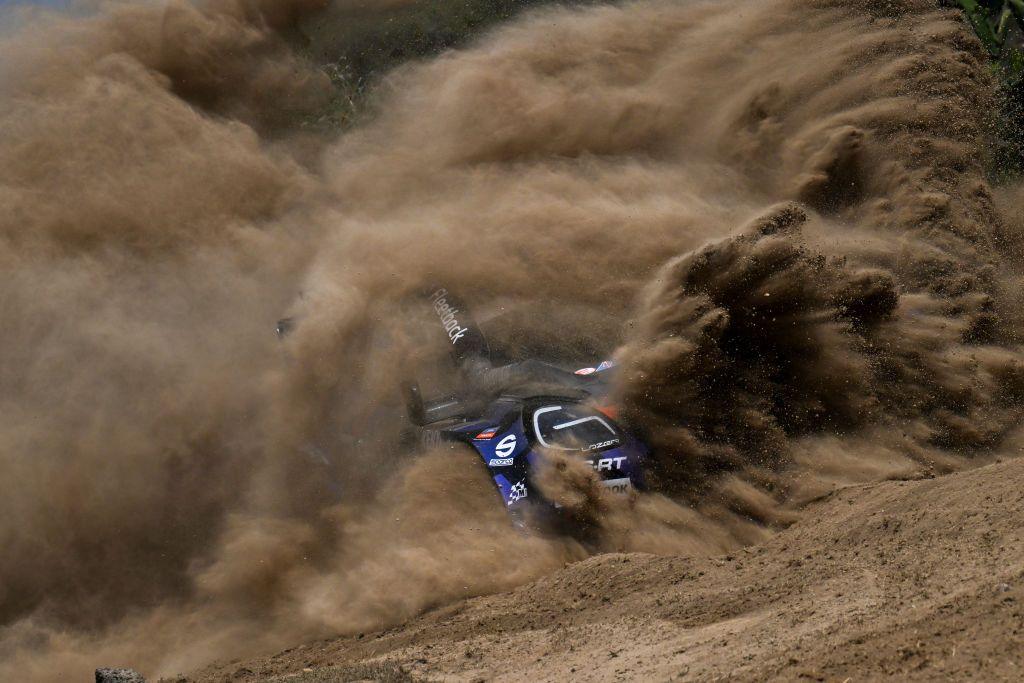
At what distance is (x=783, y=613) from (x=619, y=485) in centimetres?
249

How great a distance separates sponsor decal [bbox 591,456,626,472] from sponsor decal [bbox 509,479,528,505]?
2.08ft

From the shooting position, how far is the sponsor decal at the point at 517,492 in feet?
24.8

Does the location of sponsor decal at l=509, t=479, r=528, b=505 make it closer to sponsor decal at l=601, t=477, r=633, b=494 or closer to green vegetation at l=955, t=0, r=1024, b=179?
sponsor decal at l=601, t=477, r=633, b=494

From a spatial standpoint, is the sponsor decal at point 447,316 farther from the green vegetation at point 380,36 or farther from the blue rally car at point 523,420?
the green vegetation at point 380,36

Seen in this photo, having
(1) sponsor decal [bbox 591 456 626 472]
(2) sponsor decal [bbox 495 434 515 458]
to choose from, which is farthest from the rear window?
(2) sponsor decal [bbox 495 434 515 458]

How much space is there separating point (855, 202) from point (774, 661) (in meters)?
6.96

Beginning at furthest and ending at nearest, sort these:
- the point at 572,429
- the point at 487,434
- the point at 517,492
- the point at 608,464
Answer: the point at 487,434, the point at 572,429, the point at 608,464, the point at 517,492

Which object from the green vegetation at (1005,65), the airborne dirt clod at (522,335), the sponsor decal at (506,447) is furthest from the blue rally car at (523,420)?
the green vegetation at (1005,65)

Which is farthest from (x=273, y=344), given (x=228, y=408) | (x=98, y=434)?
(x=98, y=434)

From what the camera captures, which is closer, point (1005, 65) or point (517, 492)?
point (517, 492)

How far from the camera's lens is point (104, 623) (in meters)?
7.80

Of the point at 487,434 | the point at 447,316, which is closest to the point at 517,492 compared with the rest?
the point at 487,434

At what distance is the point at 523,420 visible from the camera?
791 cm

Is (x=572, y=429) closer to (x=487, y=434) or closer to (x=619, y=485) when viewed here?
(x=619, y=485)
